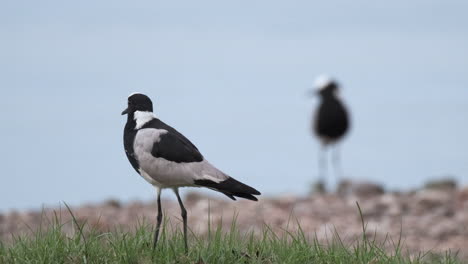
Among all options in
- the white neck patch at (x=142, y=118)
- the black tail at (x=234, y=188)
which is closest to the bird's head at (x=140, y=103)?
the white neck patch at (x=142, y=118)

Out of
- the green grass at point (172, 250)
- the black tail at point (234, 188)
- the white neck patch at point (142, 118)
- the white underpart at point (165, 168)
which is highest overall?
the white neck patch at point (142, 118)

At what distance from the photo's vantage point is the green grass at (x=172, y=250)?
4949 millimetres

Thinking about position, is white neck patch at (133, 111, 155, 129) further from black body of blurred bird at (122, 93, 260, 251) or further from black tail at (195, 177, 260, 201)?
black tail at (195, 177, 260, 201)

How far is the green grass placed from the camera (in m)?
4.95

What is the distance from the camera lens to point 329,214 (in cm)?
1177

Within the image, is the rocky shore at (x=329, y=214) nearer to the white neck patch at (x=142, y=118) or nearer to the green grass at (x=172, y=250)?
the green grass at (x=172, y=250)

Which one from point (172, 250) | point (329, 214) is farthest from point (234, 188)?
point (329, 214)

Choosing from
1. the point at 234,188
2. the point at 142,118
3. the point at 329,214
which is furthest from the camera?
the point at 329,214

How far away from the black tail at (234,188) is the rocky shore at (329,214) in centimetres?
519

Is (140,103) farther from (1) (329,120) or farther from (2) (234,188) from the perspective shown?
(1) (329,120)

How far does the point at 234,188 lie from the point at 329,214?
734 centimetres

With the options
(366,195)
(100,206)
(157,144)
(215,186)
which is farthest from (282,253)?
(366,195)

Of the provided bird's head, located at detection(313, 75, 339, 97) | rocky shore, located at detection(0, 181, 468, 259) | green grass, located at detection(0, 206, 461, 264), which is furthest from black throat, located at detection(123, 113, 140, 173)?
bird's head, located at detection(313, 75, 339, 97)

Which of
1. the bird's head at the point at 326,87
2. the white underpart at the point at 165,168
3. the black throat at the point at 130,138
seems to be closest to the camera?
the white underpart at the point at 165,168
